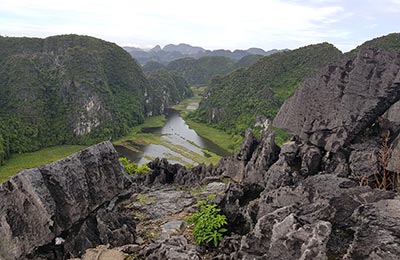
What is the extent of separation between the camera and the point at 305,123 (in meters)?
17.6

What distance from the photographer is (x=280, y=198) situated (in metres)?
11.7

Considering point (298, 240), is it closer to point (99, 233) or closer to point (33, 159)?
point (99, 233)

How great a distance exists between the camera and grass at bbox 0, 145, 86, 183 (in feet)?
218

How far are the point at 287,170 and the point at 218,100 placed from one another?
113109mm

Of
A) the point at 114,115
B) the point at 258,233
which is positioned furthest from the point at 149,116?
the point at 258,233

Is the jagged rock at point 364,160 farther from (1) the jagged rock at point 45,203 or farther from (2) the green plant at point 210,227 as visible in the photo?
(1) the jagged rock at point 45,203

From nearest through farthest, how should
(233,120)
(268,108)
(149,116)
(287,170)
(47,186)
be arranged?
(47,186) < (287,170) < (268,108) < (233,120) < (149,116)

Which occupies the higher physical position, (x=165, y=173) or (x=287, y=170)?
(x=287, y=170)

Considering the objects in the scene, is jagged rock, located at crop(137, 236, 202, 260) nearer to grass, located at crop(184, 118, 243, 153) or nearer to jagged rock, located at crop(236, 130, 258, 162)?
jagged rock, located at crop(236, 130, 258, 162)

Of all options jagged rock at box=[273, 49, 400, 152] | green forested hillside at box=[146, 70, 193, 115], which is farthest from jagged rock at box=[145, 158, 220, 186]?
green forested hillside at box=[146, 70, 193, 115]

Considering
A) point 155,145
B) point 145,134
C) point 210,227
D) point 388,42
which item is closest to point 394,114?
point 210,227

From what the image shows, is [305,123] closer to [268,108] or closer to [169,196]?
[169,196]

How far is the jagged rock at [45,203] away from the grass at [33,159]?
53.3 meters

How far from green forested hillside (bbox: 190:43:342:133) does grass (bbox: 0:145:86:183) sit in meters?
42.3
